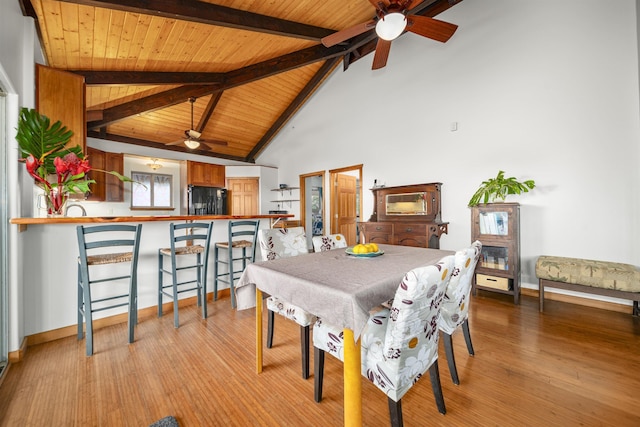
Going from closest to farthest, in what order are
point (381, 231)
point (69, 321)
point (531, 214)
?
point (69, 321) → point (531, 214) → point (381, 231)

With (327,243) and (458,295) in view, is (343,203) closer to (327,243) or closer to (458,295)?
(327,243)

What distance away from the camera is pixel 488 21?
11.6 ft

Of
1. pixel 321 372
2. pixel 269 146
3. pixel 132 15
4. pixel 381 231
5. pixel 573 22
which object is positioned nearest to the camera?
pixel 321 372

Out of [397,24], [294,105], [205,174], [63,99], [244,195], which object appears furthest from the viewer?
[244,195]

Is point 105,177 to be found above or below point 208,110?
below

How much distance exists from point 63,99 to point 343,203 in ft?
15.3

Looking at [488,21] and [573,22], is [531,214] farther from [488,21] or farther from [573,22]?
[488,21]

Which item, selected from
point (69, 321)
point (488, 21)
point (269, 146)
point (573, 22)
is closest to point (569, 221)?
point (573, 22)

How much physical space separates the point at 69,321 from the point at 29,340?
0.24 meters

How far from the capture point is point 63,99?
2654mm

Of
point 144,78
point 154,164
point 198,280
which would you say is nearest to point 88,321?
point 198,280

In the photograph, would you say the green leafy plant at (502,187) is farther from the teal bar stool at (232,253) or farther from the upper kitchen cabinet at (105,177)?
the upper kitchen cabinet at (105,177)

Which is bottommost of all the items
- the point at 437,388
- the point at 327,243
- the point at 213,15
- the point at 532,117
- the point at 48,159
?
the point at 437,388

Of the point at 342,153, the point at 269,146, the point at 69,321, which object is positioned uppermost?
the point at 269,146
